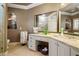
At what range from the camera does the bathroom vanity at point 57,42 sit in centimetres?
174

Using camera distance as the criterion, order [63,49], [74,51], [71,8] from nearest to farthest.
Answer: [74,51] → [63,49] → [71,8]

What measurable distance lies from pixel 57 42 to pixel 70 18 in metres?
0.43

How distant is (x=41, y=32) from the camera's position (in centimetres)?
198

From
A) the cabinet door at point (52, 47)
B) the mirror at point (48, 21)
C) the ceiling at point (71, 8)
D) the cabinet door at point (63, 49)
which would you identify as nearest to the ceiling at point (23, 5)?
the mirror at point (48, 21)

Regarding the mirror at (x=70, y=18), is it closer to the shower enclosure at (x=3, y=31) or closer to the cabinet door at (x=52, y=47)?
the cabinet door at (x=52, y=47)

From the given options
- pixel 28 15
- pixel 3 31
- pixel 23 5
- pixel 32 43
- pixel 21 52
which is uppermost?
pixel 23 5

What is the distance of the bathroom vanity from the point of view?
174 cm

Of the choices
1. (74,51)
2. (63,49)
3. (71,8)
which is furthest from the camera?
(71,8)

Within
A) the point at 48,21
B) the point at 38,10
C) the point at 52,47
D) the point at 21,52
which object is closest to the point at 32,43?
the point at 21,52

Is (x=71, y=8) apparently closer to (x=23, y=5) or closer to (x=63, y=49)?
(x=63, y=49)

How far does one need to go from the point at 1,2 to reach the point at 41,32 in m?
0.80

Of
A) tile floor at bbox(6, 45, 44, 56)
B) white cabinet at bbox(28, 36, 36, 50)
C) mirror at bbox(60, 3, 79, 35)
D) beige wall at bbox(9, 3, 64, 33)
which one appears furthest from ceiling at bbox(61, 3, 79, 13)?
tile floor at bbox(6, 45, 44, 56)

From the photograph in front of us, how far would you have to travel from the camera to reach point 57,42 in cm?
188

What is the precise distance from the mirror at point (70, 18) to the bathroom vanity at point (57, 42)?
11 centimetres
